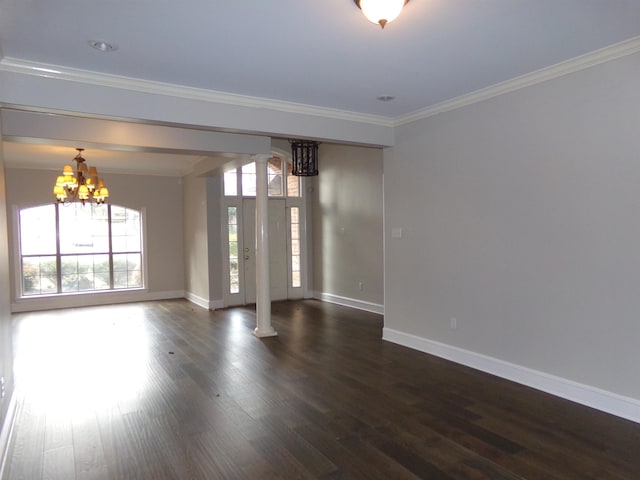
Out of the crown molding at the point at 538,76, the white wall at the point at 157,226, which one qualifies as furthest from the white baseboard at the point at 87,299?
the crown molding at the point at 538,76

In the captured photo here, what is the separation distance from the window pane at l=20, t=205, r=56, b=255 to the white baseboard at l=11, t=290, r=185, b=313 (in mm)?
884

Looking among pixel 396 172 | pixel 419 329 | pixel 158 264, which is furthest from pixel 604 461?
pixel 158 264

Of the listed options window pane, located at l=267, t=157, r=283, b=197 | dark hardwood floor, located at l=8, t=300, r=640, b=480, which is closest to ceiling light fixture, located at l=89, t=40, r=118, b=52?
dark hardwood floor, located at l=8, t=300, r=640, b=480

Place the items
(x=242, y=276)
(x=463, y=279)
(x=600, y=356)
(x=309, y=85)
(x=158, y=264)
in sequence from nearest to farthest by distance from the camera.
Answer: (x=600, y=356) < (x=309, y=85) < (x=463, y=279) < (x=242, y=276) < (x=158, y=264)

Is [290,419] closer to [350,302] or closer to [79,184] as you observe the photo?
[350,302]

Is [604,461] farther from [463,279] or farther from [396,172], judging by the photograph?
[396,172]

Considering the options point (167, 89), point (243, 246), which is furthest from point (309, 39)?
point (243, 246)

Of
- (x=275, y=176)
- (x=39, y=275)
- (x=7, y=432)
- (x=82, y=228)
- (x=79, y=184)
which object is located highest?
(x=275, y=176)

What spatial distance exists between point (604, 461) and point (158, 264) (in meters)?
8.09

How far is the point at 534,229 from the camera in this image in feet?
12.0

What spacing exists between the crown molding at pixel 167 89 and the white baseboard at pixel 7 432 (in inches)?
98.9

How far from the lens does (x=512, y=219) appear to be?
151 inches

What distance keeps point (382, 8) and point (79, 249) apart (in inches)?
317

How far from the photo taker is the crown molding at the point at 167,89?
3.20 meters
